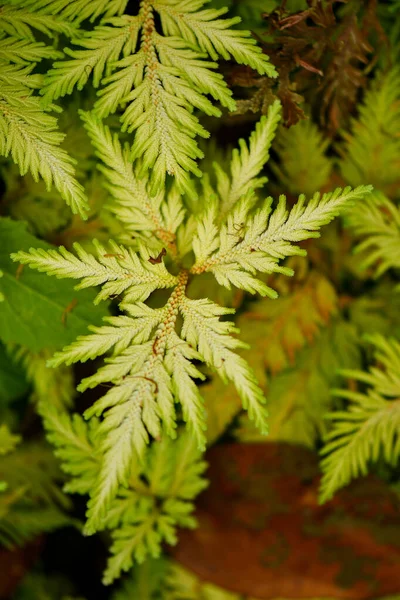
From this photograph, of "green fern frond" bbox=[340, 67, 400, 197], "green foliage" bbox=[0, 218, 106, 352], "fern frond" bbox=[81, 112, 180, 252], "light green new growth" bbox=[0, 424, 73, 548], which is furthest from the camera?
"light green new growth" bbox=[0, 424, 73, 548]

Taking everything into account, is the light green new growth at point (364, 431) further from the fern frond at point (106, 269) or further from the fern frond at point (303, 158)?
the fern frond at point (106, 269)

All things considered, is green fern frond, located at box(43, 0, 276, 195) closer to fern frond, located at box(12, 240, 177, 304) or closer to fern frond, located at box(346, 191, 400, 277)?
fern frond, located at box(12, 240, 177, 304)

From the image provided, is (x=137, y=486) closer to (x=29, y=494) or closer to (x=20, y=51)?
(x=29, y=494)

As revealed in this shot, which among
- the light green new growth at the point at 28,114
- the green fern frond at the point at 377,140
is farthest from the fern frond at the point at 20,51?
the green fern frond at the point at 377,140

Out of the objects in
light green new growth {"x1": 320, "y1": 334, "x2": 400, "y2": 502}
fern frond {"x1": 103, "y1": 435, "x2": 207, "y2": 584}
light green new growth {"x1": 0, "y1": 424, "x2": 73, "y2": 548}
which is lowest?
light green new growth {"x1": 0, "y1": 424, "x2": 73, "y2": 548}

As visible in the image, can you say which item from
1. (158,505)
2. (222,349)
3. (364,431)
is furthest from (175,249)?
(158,505)

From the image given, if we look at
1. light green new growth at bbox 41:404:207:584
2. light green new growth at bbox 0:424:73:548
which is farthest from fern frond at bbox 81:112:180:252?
light green new growth at bbox 0:424:73:548
